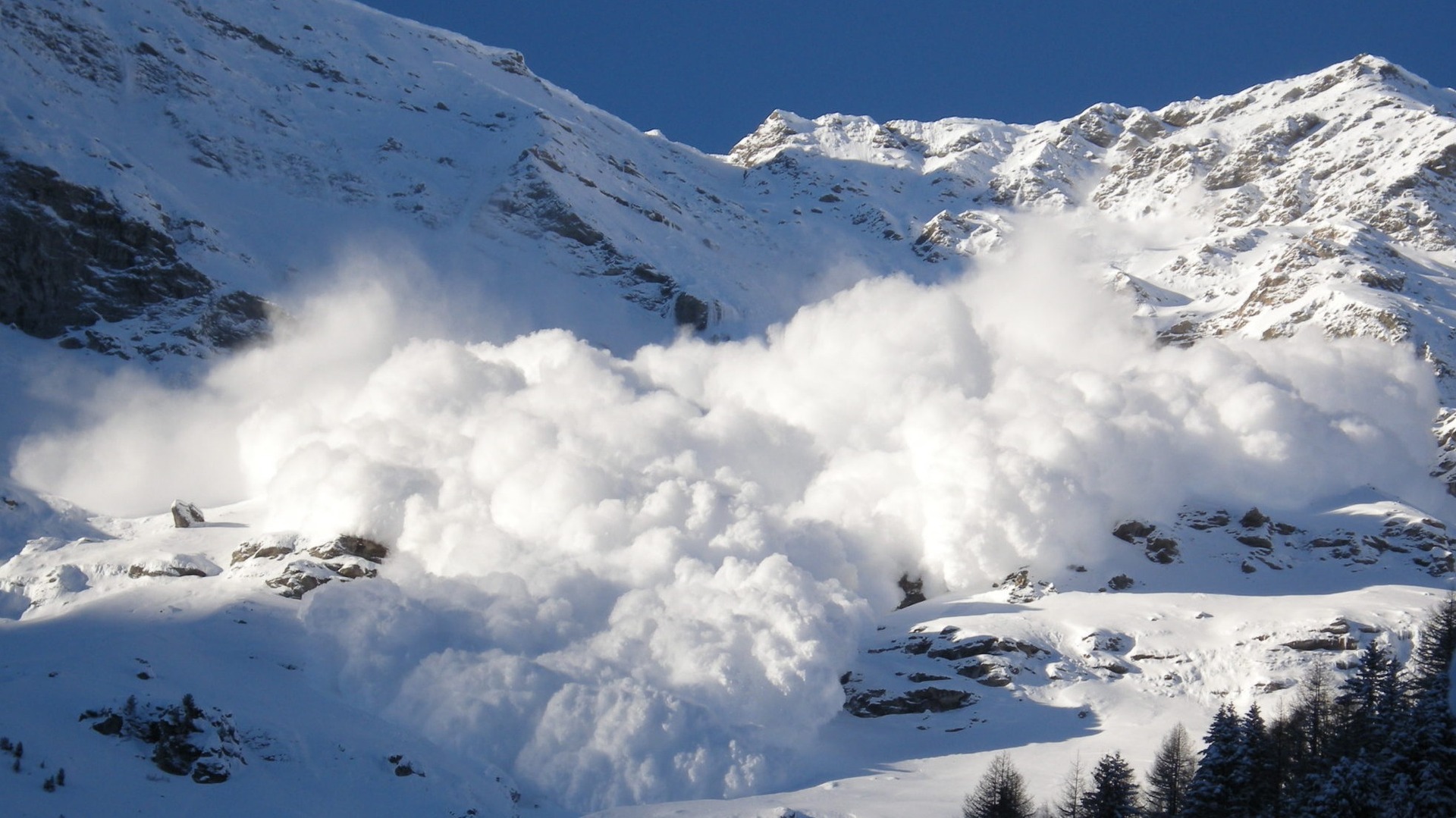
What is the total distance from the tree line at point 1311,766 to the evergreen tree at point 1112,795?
7 centimetres

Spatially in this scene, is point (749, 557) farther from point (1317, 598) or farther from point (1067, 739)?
point (1317, 598)

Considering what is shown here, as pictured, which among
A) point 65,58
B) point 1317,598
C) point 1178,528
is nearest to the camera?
point 1317,598

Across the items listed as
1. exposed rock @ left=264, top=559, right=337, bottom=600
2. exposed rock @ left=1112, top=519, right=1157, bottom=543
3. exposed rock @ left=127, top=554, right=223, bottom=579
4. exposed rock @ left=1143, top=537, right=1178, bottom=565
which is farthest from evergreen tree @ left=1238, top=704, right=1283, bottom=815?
exposed rock @ left=127, top=554, right=223, bottom=579

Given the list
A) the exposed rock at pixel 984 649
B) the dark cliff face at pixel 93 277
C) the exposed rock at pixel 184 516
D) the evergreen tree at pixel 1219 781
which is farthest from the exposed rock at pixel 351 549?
the evergreen tree at pixel 1219 781

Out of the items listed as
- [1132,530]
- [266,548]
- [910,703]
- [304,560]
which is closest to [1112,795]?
[910,703]

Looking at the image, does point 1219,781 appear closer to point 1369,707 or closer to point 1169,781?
point 1169,781

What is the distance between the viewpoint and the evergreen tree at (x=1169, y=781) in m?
68.5

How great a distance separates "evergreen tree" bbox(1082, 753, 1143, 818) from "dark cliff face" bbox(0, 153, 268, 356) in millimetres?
118044

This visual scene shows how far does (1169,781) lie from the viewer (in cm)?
7025

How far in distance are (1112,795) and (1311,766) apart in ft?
31.8

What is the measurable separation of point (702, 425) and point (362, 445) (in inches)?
1449

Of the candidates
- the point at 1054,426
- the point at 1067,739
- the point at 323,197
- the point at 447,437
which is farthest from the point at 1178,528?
the point at 323,197

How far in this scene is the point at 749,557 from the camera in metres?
111

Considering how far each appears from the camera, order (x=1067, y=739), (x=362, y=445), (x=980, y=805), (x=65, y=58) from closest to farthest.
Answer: (x=980, y=805)
(x=1067, y=739)
(x=362, y=445)
(x=65, y=58)
